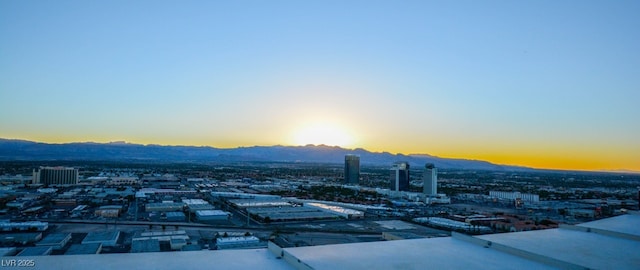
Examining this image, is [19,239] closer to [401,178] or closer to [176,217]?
[176,217]

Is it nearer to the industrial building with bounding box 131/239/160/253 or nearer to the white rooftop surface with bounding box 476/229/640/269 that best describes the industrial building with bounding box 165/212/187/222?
the industrial building with bounding box 131/239/160/253

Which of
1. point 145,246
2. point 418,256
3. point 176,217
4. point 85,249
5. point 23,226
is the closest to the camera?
point 418,256

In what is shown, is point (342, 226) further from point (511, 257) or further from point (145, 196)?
point (145, 196)

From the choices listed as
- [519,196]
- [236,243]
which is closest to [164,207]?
[236,243]

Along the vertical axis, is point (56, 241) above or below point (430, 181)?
below

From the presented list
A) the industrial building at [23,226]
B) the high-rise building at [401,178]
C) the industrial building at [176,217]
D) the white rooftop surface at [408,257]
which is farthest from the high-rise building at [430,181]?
the white rooftop surface at [408,257]

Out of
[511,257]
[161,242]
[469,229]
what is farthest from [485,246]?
[469,229]

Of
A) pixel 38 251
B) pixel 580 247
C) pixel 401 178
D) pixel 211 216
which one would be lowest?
pixel 211 216

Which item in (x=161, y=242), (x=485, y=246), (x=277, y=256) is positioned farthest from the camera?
(x=161, y=242)
